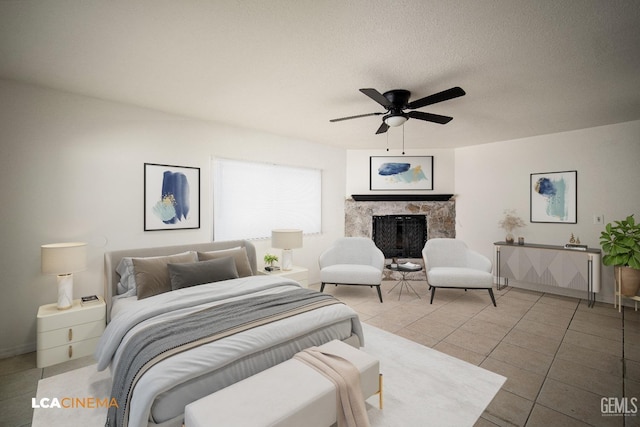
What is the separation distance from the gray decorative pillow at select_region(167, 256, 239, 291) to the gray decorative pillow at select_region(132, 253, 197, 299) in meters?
0.07

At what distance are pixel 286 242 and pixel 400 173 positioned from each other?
10.1ft

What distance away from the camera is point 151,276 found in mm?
3129

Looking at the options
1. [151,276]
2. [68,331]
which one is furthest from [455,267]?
[68,331]

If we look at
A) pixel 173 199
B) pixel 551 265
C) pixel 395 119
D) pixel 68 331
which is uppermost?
pixel 395 119

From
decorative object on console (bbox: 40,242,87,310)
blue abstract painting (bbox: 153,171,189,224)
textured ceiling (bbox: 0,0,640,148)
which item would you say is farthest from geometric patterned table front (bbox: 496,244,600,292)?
decorative object on console (bbox: 40,242,87,310)

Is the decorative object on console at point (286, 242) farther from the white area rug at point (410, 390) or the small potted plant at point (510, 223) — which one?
the small potted plant at point (510, 223)

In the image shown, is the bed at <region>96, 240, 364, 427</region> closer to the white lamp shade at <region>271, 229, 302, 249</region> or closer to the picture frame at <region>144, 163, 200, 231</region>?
the picture frame at <region>144, 163, 200, 231</region>

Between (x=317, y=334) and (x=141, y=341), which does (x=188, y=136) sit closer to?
(x=141, y=341)

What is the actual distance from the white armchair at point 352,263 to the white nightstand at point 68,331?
9.76 ft

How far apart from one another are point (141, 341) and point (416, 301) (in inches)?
152

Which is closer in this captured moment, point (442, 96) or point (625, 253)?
point (442, 96)

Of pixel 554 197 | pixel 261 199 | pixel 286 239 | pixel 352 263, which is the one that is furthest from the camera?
pixel 352 263

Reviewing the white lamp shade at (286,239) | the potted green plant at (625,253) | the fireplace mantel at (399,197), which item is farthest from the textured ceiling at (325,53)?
the fireplace mantel at (399,197)

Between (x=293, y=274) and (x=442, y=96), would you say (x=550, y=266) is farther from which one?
(x=293, y=274)
